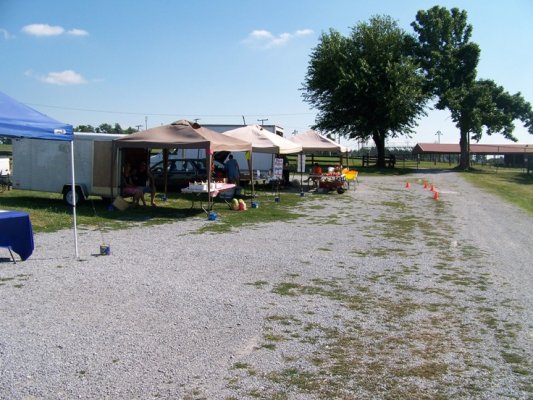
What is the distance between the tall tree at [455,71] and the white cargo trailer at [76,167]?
3707 cm

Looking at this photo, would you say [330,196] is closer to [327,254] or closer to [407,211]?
[407,211]

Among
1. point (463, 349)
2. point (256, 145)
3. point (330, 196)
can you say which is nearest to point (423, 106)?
point (330, 196)

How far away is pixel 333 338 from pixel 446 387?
4.22 feet

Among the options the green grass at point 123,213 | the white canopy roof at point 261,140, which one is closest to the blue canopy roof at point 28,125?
the green grass at point 123,213

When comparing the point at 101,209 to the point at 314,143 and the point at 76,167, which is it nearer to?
the point at 76,167

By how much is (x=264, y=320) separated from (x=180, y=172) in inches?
606

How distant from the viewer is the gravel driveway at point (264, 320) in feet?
13.5

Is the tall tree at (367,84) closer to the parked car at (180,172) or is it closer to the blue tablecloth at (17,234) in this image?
the parked car at (180,172)

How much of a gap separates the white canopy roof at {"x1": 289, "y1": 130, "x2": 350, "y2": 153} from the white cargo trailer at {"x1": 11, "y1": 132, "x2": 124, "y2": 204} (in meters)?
10.0

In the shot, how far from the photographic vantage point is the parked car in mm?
20078

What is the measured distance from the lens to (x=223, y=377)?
4.18 m

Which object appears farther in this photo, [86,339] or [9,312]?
[9,312]

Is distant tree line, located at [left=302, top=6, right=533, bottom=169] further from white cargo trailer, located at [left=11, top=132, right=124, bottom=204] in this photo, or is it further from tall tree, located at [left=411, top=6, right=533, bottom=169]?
white cargo trailer, located at [left=11, top=132, right=124, bottom=204]

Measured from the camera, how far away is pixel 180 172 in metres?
20.4
